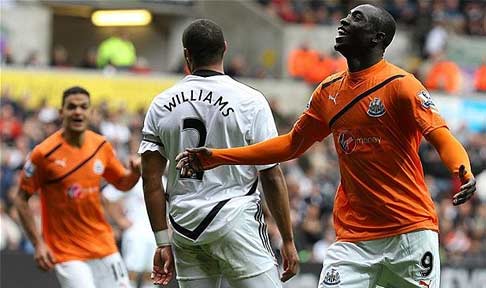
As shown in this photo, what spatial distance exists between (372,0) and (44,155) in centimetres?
2069

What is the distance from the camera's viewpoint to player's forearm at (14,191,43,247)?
10.4 metres

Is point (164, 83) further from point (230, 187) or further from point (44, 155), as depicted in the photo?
point (230, 187)

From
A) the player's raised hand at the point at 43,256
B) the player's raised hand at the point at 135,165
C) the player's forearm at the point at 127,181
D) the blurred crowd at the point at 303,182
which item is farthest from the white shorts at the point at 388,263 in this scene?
the blurred crowd at the point at 303,182

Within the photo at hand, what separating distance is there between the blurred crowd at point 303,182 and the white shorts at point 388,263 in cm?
854

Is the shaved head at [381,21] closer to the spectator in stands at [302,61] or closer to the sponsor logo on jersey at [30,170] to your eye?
the sponsor logo on jersey at [30,170]

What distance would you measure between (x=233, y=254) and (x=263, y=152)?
25.8 inches

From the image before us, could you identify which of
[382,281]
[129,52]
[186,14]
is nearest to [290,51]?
[186,14]

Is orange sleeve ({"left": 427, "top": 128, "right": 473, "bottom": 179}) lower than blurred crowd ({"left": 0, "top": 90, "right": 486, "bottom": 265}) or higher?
higher

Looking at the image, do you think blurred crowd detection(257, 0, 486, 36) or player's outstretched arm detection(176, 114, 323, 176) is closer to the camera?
player's outstretched arm detection(176, 114, 323, 176)

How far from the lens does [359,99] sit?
761cm

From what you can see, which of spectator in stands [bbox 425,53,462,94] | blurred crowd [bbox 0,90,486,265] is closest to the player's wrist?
blurred crowd [bbox 0,90,486,265]

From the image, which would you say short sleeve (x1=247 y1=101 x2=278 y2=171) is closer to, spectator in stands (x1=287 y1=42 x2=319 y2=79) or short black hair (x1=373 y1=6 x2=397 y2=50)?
short black hair (x1=373 y1=6 x2=397 y2=50)

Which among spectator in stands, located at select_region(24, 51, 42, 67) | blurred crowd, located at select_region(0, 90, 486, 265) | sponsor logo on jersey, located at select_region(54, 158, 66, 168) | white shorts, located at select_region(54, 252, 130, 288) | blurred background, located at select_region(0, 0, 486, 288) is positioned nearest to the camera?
white shorts, located at select_region(54, 252, 130, 288)

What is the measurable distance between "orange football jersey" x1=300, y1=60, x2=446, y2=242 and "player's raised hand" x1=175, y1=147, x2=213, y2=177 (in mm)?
873
